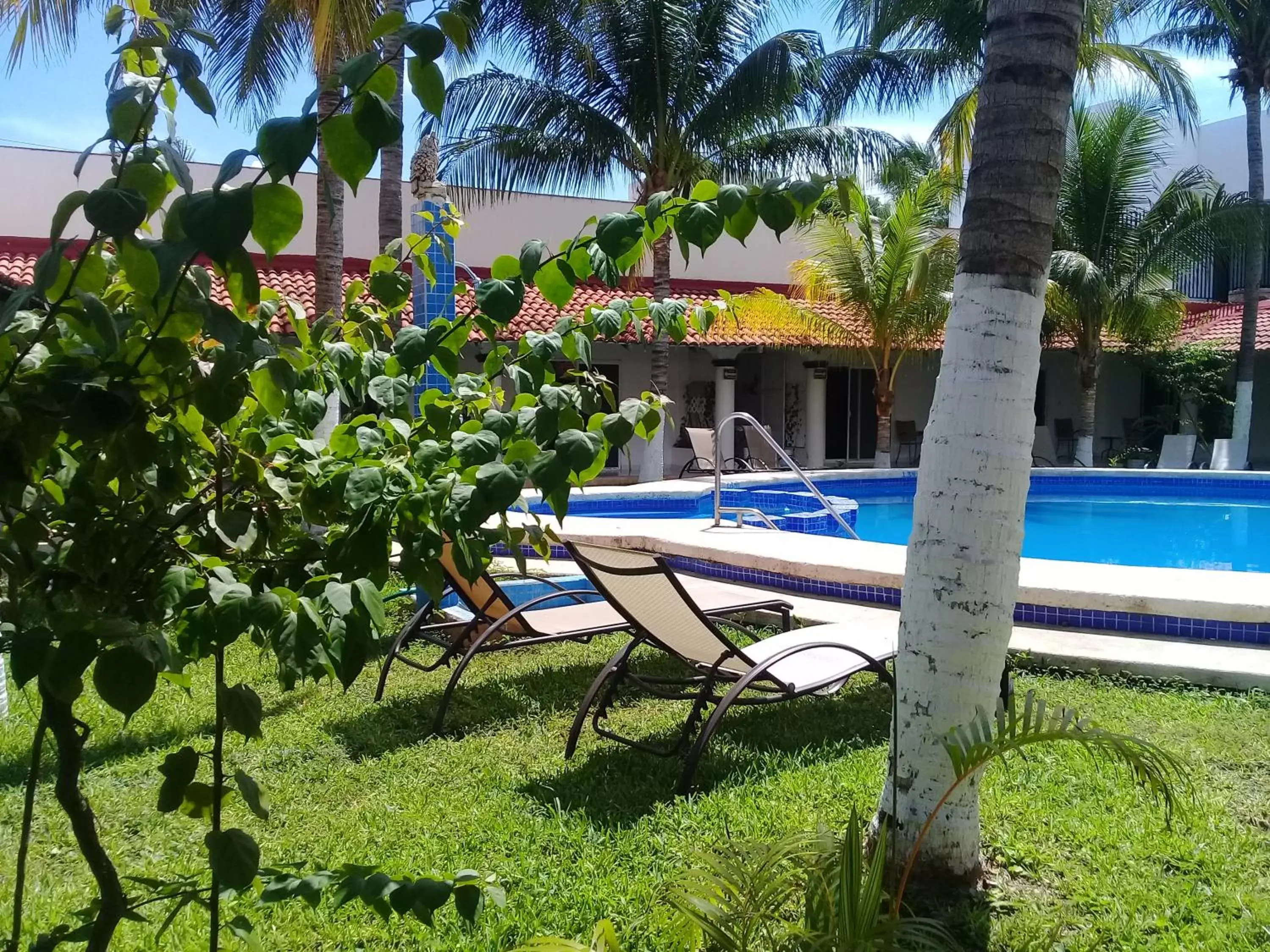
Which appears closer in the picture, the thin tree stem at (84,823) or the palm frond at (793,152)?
the thin tree stem at (84,823)

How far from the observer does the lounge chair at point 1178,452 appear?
2011cm

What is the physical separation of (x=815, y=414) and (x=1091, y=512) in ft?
20.0

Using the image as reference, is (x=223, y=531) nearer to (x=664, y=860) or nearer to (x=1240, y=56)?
(x=664, y=860)

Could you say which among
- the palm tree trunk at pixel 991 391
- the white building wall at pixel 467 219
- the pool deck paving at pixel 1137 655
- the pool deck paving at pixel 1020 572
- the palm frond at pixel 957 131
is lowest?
the pool deck paving at pixel 1137 655

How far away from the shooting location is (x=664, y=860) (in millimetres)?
3301

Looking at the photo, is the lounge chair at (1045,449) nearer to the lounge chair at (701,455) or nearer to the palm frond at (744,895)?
the lounge chair at (701,455)

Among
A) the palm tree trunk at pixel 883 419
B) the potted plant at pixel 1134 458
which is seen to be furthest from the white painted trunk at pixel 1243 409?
the palm tree trunk at pixel 883 419

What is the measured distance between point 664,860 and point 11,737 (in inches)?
126

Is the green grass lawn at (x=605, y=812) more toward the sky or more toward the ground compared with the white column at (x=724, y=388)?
more toward the ground

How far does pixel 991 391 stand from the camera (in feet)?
8.93

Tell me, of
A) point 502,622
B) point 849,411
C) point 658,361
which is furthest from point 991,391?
point 849,411

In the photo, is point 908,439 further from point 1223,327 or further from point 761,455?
point 1223,327

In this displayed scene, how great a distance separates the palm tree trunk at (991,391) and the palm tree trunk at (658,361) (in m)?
11.7

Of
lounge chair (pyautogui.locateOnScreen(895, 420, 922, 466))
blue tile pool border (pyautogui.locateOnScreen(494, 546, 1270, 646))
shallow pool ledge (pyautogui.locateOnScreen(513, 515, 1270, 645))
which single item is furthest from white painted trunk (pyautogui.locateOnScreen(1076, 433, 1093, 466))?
blue tile pool border (pyautogui.locateOnScreen(494, 546, 1270, 646))
